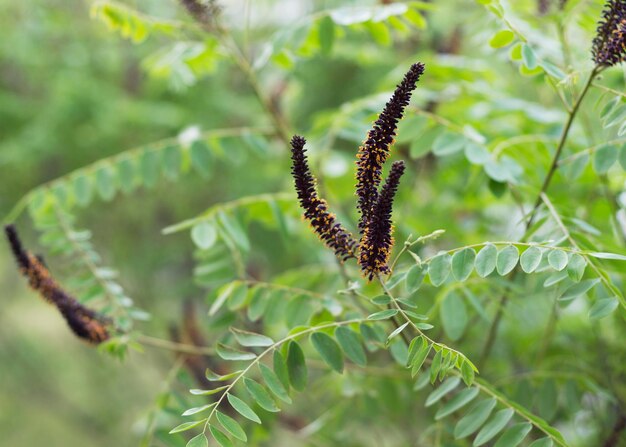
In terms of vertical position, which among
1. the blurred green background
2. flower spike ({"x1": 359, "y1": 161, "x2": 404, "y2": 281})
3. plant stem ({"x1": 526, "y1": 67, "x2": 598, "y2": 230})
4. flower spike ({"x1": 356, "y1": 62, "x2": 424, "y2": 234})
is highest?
flower spike ({"x1": 356, "y1": 62, "x2": 424, "y2": 234})

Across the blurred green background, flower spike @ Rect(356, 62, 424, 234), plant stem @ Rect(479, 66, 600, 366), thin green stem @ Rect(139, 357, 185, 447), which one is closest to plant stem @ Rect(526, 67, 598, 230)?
plant stem @ Rect(479, 66, 600, 366)

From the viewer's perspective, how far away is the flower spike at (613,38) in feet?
1.89

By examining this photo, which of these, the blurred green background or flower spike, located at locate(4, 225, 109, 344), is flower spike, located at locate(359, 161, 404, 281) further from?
the blurred green background

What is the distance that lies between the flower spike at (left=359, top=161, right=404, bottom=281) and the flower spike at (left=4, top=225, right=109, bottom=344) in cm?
41

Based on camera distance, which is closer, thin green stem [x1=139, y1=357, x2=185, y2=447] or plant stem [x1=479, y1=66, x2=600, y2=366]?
plant stem [x1=479, y1=66, x2=600, y2=366]

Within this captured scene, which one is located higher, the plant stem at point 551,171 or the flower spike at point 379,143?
the flower spike at point 379,143

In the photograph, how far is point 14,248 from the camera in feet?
2.45

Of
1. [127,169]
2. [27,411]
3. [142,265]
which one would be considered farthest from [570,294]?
[27,411]

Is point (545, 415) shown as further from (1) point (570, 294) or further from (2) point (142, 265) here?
(2) point (142, 265)

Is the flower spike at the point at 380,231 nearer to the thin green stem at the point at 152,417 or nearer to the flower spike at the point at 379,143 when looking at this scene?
the flower spike at the point at 379,143

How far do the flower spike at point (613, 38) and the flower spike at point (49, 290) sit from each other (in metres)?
0.67

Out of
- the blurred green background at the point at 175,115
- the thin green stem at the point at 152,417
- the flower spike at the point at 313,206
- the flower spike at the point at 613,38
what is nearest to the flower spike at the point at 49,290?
the thin green stem at the point at 152,417

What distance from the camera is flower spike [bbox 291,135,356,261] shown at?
514 millimetres

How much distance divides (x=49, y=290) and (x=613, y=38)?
701 millimetres
